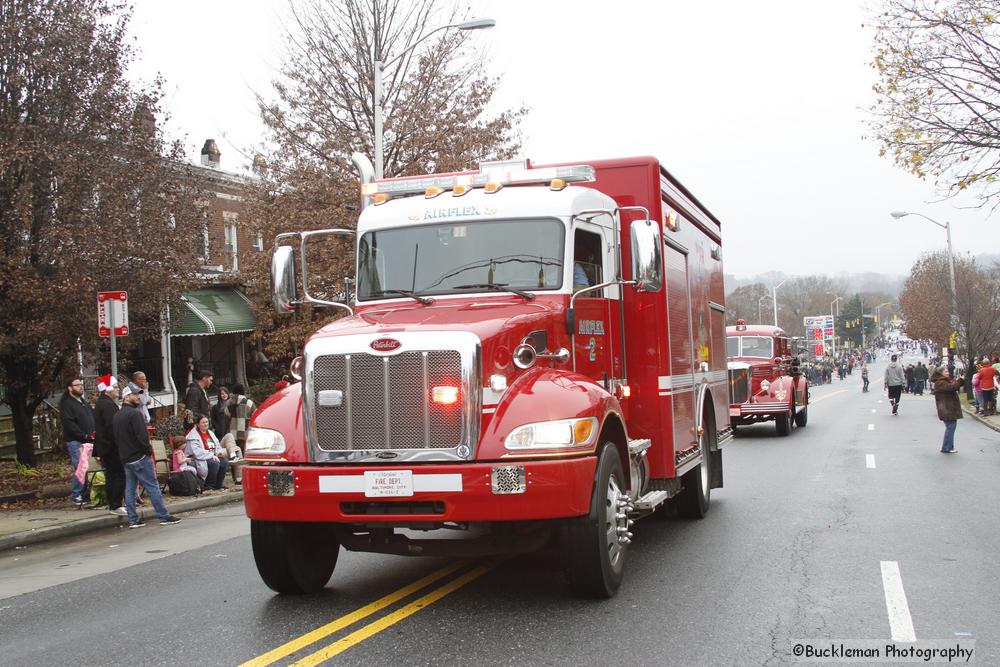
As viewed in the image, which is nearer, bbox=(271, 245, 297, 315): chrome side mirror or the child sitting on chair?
bbox=(271, 245, 297, 315): chrome side mirror

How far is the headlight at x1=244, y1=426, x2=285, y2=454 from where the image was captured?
6.14 m

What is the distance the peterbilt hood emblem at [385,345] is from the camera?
595 centimetres

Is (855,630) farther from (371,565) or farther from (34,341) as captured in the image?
(34,341)

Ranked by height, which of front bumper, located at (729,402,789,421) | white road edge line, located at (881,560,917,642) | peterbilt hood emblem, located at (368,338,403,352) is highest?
peterbilt hood emblem, located at (368,338,403,352)

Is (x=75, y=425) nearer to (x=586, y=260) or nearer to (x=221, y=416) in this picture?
(x=221, y=416)

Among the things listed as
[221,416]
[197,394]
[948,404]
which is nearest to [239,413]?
[221,416]

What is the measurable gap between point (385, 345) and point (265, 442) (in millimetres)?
1048

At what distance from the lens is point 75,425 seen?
1352 cm

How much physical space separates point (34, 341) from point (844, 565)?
464 inches

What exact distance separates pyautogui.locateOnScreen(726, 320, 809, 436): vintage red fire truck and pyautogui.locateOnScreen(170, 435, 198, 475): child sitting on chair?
1128 cm

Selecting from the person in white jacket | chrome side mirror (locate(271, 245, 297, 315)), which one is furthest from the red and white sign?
chrome side mirror (locate(271, 245, 297, 315))

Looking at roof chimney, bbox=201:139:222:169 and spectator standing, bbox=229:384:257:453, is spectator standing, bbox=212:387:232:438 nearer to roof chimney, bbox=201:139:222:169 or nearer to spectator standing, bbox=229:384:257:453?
spectator standing, bbox=229:384:257:453

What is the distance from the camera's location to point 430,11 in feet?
84.3

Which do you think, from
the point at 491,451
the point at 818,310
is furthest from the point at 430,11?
the point at 818,310
